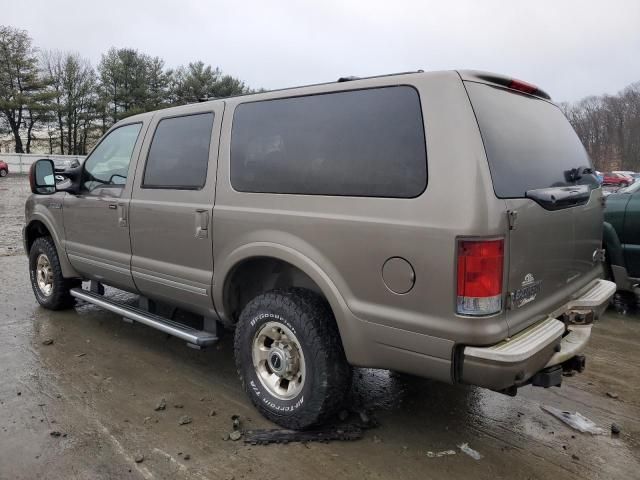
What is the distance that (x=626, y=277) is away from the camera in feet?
18.0

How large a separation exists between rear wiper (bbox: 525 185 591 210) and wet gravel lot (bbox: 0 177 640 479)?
4.73ft

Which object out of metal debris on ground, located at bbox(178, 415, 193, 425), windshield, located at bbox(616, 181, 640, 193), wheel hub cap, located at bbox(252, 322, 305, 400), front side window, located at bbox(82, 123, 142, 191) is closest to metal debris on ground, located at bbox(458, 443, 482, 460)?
wheel hub cap, located at bbox(252, 322, 305, 400)

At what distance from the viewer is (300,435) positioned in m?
3.05

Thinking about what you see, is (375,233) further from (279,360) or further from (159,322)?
(159,322)

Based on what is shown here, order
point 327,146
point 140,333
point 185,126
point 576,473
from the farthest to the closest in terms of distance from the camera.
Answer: point 140,333, point 185,126, point 327,146, point 576,473

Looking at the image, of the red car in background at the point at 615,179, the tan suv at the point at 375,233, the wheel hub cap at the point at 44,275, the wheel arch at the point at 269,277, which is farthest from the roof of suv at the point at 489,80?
the red car in background at the point at 615,179

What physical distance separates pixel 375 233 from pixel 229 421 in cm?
163

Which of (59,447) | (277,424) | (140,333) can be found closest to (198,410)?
(277,424)

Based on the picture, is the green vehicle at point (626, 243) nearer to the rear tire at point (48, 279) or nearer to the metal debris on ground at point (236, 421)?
the metal debris on ground at point (236, 421)

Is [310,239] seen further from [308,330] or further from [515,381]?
[515,381]

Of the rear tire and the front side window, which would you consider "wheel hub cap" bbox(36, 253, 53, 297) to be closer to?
the rear tire

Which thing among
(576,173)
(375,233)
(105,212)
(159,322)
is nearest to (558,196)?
(576,173)

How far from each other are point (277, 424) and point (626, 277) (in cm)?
435

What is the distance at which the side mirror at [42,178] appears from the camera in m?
Result: 4.99
